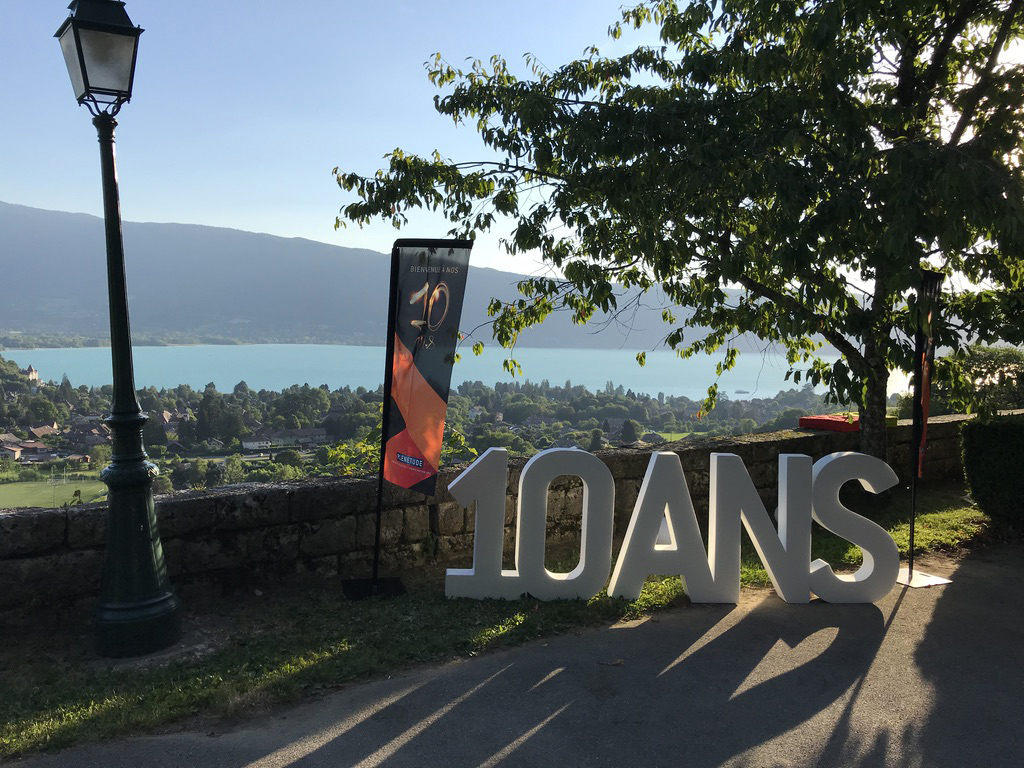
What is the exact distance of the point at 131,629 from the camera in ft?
14.3

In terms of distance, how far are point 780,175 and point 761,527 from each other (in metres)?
2.56

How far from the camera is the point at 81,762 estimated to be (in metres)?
3.07

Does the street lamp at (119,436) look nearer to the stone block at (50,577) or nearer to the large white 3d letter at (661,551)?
the stone block at (50,577)

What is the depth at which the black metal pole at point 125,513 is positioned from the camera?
4402 millimetres

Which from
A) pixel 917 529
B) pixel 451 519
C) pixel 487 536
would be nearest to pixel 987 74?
pixel 917 529

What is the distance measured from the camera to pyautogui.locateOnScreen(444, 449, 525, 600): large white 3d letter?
5.30 meters

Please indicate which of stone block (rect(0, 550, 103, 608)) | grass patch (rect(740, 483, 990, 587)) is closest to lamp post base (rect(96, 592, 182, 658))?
stone block (rect(0, 550, 103, 608))

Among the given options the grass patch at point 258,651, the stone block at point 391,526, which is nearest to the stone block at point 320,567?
the grass patch at point 258,651

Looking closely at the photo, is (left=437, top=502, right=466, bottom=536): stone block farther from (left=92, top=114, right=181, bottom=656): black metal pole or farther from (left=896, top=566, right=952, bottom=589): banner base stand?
(left=896, top=566, right=952, bottom=589): banner base stand

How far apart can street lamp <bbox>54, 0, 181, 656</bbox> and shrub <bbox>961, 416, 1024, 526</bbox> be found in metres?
7.58

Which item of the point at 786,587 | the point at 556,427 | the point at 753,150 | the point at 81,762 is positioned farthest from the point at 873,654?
the point at 556,427

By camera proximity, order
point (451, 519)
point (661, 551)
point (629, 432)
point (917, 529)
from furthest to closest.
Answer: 1. point (629, 432)
2. point (917, 529)
3. point (451, 519)
4. point (661, 551)

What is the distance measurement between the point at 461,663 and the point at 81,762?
1923 mm

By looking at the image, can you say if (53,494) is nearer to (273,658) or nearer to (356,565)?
(356,565)
